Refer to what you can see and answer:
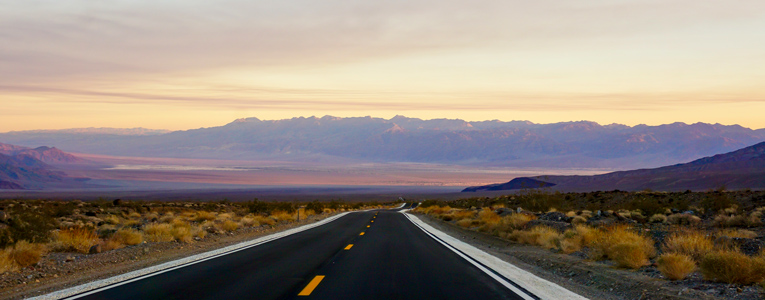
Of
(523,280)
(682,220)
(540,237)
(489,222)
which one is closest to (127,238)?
(523,280)

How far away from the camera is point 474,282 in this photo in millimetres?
10938

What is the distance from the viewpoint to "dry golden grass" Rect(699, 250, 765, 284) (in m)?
10.1

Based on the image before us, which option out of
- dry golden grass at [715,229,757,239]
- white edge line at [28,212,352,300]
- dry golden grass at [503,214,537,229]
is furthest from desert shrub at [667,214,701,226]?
white edge line at [28,212,352,300]

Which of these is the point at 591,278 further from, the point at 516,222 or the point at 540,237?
the point at 516,222

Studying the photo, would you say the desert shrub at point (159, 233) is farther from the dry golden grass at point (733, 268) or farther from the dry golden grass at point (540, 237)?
the dry golden grass at point (733, 268)

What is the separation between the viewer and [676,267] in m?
11.0

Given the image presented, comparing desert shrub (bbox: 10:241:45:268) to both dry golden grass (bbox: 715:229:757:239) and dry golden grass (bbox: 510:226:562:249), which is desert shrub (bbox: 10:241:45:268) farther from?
dry golden grass (bbox: 715:229:757:239)

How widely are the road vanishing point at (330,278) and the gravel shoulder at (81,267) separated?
0.86 meters

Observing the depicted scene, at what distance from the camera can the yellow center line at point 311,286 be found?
9.47m

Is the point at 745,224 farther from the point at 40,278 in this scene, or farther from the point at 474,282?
the point at 40,278

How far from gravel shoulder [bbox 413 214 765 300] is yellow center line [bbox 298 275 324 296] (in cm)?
491

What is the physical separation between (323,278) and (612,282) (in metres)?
5.99

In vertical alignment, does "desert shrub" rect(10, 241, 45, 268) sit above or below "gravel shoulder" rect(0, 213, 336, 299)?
above

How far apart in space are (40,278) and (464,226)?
79.9 ft
